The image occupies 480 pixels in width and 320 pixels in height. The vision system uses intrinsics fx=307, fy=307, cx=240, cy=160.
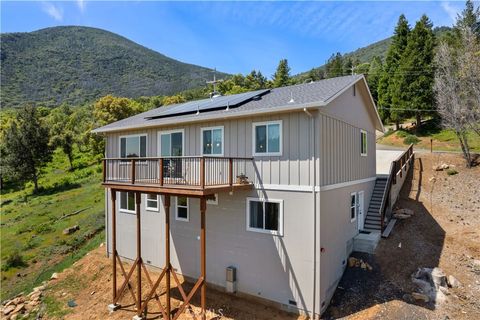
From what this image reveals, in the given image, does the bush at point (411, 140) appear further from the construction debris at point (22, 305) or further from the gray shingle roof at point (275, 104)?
the construction debris at point (22, 305)

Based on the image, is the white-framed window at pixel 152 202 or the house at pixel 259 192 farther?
the white-framed window at pixel 152 202

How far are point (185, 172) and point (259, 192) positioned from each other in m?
3.00

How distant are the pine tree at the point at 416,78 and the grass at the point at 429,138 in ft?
4.26

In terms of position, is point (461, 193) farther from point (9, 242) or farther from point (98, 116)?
point (98, 116)

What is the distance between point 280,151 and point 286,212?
6.42ft

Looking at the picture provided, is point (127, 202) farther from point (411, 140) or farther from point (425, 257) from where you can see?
point (411, 140)

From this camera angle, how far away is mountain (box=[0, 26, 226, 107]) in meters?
94.6

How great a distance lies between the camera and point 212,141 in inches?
452

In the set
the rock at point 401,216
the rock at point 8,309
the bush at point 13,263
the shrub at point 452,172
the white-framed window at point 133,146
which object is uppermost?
the white-framed window at point 133,146

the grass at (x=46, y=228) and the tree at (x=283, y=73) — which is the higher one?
the tree at (x=283, y=73)

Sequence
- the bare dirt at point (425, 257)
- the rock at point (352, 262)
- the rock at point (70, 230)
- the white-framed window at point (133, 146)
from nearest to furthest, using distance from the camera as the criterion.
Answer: the bare dirt at point (425, 257)
the rock at point (352, 262)
the white-framed window at point (133, 146)
the rock at point (70, 230)

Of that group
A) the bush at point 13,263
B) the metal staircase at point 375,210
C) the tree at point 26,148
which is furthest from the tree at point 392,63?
the tree at point 26,148

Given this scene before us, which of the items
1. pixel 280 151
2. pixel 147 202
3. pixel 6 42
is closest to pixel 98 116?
pixel 147 202

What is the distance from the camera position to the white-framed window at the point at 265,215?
9867mm
